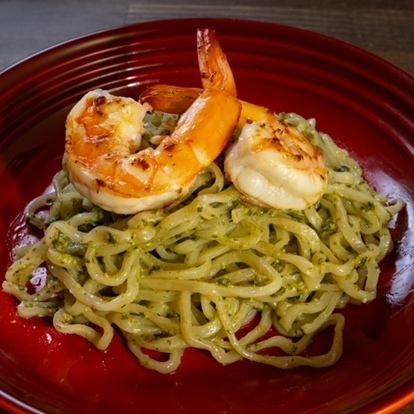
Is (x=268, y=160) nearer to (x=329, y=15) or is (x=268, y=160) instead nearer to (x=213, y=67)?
(x=213, y=67)

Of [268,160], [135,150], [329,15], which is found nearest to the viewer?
[268,160]

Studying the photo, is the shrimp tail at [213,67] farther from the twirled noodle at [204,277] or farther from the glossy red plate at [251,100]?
the glossy red plate at [251,100]

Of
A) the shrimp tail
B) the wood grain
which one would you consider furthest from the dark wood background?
the shrimp tail

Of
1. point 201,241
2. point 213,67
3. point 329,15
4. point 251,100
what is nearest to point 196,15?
point 329,15

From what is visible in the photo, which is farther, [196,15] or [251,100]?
[196,15]

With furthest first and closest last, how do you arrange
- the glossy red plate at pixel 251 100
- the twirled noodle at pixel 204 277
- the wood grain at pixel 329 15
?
the wood grain at pixel 329 15, the twirled noodle at pixel 204 277, the glossy red plate at pixel 251 100

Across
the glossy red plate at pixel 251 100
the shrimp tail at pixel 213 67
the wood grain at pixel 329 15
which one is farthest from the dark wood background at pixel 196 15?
the shrimp tail at pixel 213 67

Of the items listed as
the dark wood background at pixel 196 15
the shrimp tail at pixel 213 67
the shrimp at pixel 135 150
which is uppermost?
the shrimp tail at pixel 213 67

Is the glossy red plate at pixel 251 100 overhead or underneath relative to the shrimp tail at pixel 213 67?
underneath
